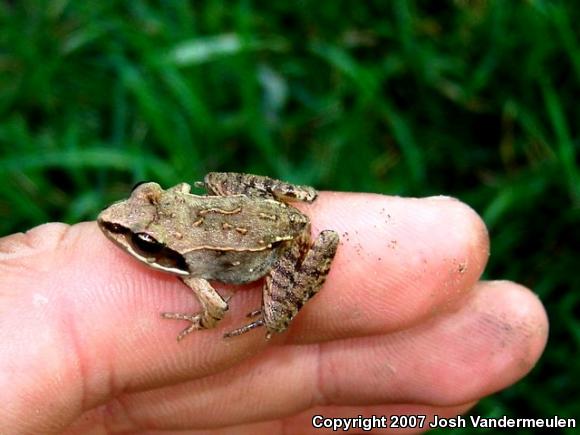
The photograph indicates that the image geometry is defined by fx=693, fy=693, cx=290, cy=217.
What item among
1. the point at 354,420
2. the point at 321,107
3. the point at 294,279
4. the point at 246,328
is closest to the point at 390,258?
Answer: the point at 294,279

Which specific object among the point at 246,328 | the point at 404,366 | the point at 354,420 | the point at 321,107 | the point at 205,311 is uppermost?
the point at 321,107

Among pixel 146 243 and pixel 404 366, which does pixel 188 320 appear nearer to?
pixel 146 243

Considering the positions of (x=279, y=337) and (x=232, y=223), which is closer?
(x=232, y=223)

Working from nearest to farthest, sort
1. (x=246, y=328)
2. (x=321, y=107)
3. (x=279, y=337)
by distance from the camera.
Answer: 1. (x=246, y=328)
2. (x=279, y=337)
3. (x=321, y=107)

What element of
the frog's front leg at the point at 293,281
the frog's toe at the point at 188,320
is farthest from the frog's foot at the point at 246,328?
the frog's toe at the point at 188,320

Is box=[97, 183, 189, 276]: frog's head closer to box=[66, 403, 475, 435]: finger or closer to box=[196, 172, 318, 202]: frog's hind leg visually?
box=[196, 172, 318, 202]: frog's hind leg

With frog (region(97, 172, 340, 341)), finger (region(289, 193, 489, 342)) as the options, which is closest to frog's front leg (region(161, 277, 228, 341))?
frog (region(97, 172, 340, 341))

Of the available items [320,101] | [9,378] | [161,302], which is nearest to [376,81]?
[320,101]

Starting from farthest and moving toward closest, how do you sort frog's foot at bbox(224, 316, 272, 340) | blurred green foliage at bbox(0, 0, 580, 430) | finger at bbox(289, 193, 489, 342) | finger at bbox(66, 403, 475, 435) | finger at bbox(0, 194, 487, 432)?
blurred green foliage at bbox(0, 0, 580, 430)
finger at bbox(66, 403, 475, 435)
finger at bbox(289, 193, 489, 342)
frog's foot at bbox(224, 316, 272, 340)
finger at bbox(0, 194, 487, 432)
